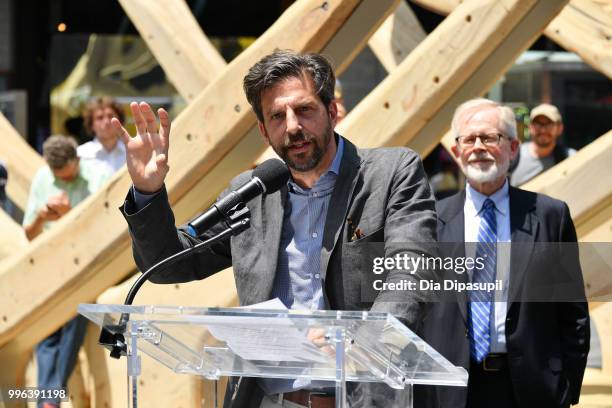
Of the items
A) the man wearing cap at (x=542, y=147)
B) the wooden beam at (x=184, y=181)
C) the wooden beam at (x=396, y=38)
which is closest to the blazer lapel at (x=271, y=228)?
the wooden beam at (x=184, y=181)

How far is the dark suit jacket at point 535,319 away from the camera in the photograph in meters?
4.18

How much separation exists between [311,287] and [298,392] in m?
0.30

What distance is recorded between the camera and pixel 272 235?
3.17m

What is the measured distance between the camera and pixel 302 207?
323cm

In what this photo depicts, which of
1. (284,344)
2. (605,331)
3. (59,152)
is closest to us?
(284,344)

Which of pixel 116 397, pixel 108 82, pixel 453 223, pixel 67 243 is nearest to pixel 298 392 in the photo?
pixel 453 223

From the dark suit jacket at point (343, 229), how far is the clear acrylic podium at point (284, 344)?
21 cm

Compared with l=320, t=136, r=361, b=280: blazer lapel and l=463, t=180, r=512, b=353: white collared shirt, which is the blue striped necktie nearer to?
l=463, t=180, r=512, b=353: white collared shirt

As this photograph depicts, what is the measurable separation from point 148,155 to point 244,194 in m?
0.31

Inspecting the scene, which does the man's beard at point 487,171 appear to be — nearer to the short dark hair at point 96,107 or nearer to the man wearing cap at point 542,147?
the man wearing cap at point 542,147

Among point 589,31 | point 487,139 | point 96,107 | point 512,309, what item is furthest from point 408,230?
point 96,107

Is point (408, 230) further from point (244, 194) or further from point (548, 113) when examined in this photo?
point (548, 113)

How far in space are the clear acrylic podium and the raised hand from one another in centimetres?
44

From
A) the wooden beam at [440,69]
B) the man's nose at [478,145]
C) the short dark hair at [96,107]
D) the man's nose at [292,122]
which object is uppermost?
the short dark hair at [96,107]
